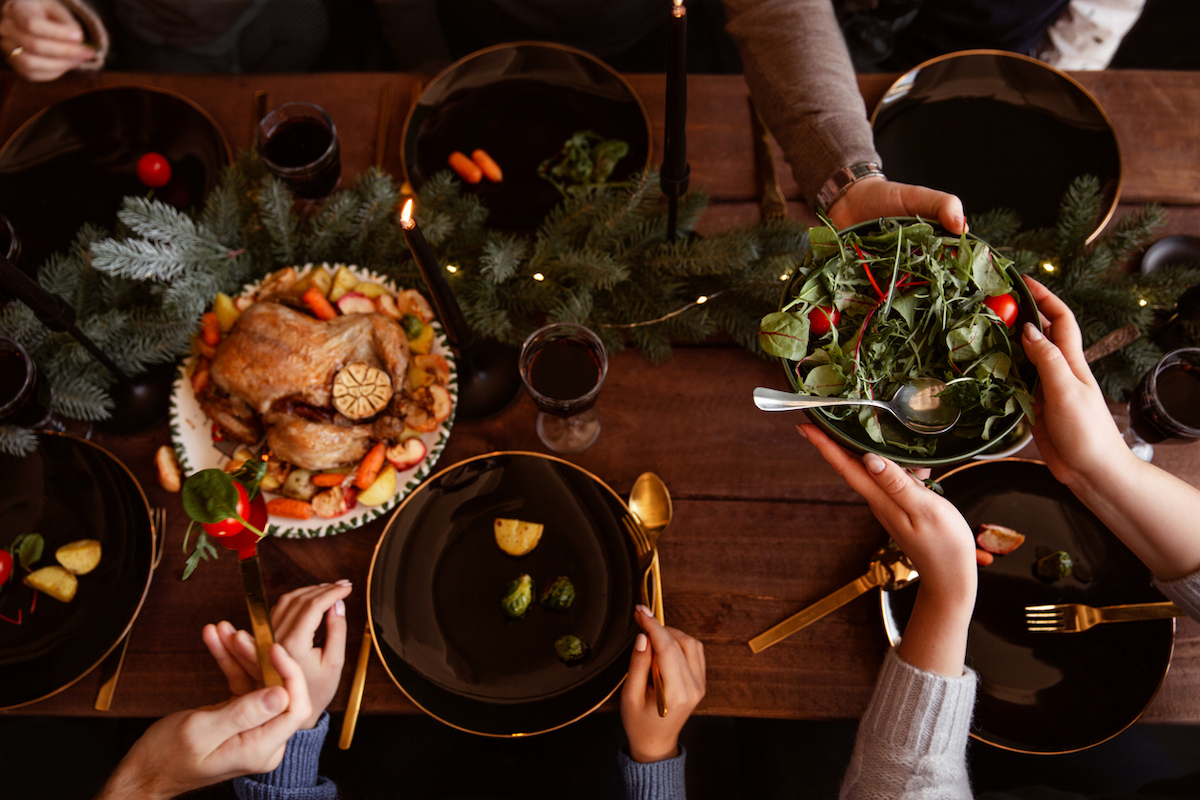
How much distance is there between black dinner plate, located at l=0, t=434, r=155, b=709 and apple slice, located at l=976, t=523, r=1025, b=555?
159cm

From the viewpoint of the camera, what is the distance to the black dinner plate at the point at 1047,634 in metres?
1.14

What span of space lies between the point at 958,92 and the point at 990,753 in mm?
1581

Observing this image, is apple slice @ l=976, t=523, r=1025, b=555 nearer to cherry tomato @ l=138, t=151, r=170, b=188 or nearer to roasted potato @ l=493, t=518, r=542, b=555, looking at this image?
roasted potato @ l=493, t=518, r=542, b=555

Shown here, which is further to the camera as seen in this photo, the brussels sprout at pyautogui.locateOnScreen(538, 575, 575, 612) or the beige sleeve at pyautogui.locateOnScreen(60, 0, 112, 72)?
the beige sleeve at pyautogui.locateOnScreen(60, 0, 112, 72)

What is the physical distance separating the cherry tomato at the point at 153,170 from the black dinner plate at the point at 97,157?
0.02 meters

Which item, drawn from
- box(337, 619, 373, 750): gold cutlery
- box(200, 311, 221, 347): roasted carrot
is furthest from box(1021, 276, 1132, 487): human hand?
box(200, 311, 221, 347): roasted carrot

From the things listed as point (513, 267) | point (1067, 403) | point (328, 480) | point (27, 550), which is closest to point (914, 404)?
point (1067, 403)

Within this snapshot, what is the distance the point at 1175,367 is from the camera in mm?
1222

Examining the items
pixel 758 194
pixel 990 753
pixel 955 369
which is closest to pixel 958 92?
pixel 758 194

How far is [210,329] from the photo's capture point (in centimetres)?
134

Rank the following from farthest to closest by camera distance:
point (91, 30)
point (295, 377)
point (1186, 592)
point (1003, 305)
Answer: point (91, 30), point (295, 377), point (1186, 592), point (1003, 305)

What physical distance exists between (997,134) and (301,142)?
1.59 metres

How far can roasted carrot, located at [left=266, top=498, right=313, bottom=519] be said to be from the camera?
1.21 metres

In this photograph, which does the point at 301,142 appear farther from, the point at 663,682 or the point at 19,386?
the point at 663,682
